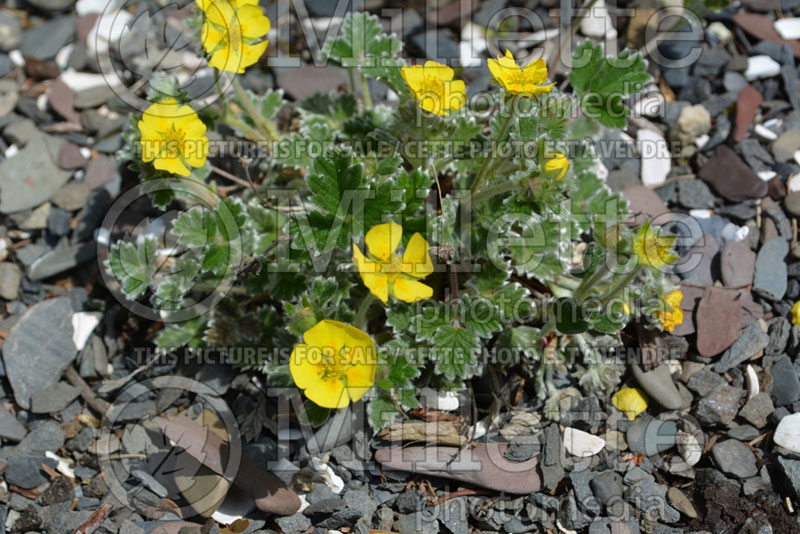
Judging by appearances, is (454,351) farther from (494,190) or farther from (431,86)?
(431,86)

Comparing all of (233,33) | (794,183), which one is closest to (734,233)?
(794,183)

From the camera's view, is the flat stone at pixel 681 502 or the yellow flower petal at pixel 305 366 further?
the flat stone at pixel 681 502

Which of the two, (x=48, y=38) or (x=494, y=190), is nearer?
(x=494, y=190)

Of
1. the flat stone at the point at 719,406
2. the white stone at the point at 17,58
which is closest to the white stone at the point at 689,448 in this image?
the flat stone at the point at 719,406

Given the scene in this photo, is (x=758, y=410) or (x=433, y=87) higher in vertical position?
(x=433, y=87)

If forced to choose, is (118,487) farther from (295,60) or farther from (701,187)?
(701,187)

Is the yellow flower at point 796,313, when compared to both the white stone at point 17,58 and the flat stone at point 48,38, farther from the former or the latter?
the white stone at point 17,58

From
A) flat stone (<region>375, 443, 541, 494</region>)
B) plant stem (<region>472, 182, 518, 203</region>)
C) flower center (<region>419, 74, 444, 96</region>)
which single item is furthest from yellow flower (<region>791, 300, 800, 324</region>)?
flower center (<region>419, 74, 444, 96</region>)

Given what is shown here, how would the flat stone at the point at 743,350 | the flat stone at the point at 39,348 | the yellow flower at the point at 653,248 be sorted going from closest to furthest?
the yellow flower at the point at 653,248
the flat stone at the point at 743,350
the flat stone at the point at 39,348
